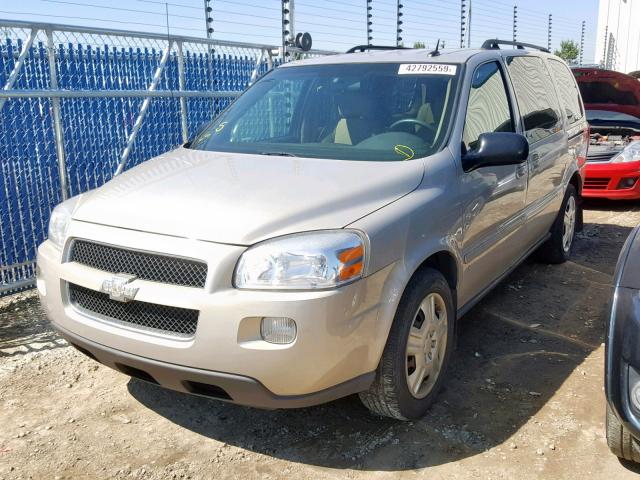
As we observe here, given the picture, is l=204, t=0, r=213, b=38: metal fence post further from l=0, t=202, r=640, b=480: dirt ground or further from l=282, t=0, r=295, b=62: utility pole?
l=0, t=202, r=640, b=480: dirt ground

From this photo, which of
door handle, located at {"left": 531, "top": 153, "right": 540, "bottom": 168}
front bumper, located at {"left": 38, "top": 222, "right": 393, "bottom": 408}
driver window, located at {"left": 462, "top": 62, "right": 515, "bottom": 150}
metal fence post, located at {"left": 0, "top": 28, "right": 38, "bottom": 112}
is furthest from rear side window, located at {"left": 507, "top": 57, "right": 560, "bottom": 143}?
metal fence post, located at {"left": 0, "top": 28, "right": 38, "bottom": 112}

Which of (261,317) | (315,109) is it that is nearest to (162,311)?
(261,317)

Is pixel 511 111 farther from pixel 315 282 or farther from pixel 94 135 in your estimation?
Result: pixel 94 135

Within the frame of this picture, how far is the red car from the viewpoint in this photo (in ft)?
24.8

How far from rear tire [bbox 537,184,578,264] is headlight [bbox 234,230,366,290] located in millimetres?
3513

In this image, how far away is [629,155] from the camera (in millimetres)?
7578

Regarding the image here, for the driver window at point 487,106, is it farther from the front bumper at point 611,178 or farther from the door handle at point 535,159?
the front bumper at point 611,178

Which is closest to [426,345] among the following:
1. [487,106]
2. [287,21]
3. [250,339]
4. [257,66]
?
[250,339]

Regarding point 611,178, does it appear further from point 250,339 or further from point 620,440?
point 250,339

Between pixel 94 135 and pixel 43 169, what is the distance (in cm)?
77

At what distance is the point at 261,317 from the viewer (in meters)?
2.38

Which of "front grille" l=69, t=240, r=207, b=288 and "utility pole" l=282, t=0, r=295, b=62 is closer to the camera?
"front grille" l=69, t=240, r=207, b=288

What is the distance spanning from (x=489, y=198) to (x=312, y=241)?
60.7 inches

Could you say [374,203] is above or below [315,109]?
below
